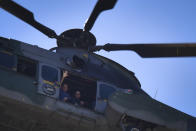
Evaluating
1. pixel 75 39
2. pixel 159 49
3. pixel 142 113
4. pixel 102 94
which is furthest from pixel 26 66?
pixel 159 49

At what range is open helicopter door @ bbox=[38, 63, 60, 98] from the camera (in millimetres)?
5895

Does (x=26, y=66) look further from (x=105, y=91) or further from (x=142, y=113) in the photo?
(x=142, y=113)

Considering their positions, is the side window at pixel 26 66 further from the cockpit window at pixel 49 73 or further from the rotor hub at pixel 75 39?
the rotor hub at pixel 75 39

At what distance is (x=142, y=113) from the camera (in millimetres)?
5707

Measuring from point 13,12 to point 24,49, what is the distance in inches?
40.5

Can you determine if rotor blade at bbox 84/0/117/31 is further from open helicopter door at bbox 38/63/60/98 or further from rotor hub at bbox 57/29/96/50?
open helicopter door at bbox 38/63/60/98

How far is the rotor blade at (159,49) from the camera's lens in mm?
6465

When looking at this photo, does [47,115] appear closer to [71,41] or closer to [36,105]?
[36,105]

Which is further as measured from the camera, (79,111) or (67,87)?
(67,87)

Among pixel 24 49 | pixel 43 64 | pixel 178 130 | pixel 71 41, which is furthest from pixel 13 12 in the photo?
pixel 178 130

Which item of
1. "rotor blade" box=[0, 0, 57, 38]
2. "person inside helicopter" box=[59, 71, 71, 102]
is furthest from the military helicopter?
"person inside helicopter" box=[59, 71, 71, 102]

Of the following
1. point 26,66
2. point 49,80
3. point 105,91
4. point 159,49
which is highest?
point 159,49

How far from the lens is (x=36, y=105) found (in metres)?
5.43

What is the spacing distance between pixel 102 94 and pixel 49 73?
59.5 inches
